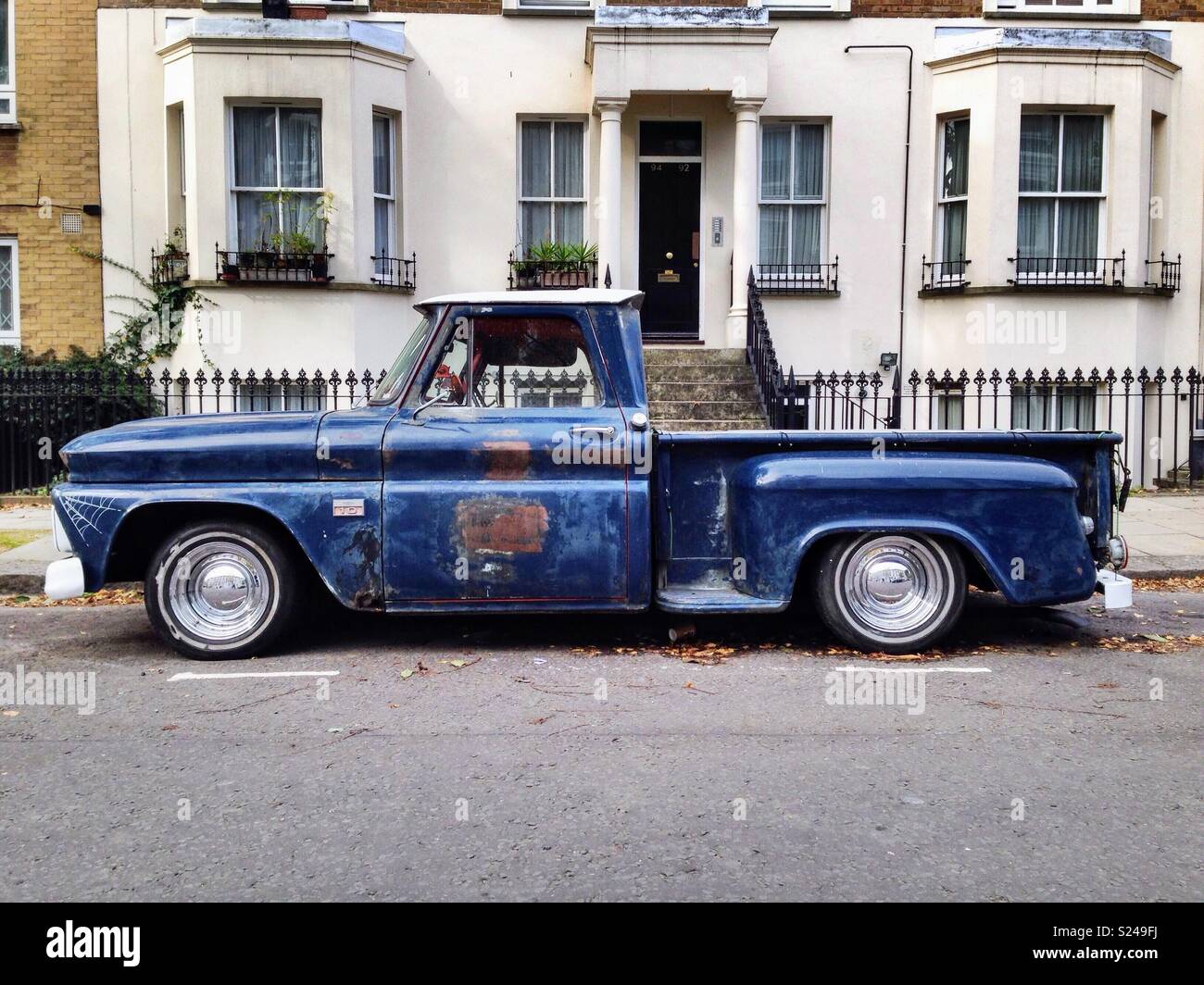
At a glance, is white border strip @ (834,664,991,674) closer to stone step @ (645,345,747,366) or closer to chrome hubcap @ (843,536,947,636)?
chrome hubcap @ (843,536,947,636)

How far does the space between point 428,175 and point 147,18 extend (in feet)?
13.7

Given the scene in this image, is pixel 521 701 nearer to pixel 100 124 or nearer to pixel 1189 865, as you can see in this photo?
pixel 1189 865

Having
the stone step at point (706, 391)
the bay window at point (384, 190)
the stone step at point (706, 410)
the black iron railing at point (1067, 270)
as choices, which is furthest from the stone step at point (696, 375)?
the bay window at point (384, 190)

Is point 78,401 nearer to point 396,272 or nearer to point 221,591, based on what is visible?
point 396,272

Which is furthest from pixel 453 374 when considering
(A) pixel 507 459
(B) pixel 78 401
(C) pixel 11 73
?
(C) pixel 11 73

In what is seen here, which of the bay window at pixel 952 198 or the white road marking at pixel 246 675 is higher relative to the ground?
the bay window at pixel 952 198

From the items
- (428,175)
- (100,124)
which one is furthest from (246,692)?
(100,124)

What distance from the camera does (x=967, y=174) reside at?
1525 centimetres

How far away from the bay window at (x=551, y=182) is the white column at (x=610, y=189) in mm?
675

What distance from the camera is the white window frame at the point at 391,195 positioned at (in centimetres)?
1525

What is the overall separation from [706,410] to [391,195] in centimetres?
539

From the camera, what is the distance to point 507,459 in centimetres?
644

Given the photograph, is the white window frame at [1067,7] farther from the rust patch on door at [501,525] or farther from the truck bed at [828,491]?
the rust patch on door at [501,525]

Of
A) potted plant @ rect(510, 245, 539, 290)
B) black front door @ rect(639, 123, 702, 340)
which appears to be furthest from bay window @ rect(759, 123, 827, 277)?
potted plant @ rect(510, 245, 539, 290)
